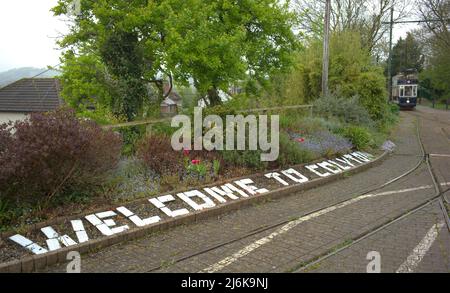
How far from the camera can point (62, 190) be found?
22.2 ft

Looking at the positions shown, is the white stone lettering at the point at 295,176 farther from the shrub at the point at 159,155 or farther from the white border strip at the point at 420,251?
the white border strip at the point at 420,251

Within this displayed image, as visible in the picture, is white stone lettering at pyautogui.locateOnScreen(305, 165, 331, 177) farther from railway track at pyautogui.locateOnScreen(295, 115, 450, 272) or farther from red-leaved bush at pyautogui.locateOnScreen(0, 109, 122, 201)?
red-leaved bush at pyautogui.locateOnScreen(0, 109, 122, 201)

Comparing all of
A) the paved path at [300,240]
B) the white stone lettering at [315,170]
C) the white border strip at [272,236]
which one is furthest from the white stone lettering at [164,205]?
the white stone lettering at [315,170]

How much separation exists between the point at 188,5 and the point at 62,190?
31.9ft

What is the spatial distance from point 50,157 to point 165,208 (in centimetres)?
210

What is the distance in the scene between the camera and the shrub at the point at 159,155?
8477mm

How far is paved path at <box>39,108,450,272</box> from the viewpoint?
530 cm

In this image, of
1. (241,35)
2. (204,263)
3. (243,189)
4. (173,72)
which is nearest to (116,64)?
(173,72)

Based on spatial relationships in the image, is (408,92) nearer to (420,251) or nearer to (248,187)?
(248,187)

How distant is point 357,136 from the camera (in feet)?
46.5

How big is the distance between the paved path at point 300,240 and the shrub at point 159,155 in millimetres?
1837

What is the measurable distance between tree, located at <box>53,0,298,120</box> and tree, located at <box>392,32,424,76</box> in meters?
58.1

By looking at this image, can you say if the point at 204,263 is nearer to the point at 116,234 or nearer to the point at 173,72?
the point at 116,234

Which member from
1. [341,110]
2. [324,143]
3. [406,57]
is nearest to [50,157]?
[324,143]
